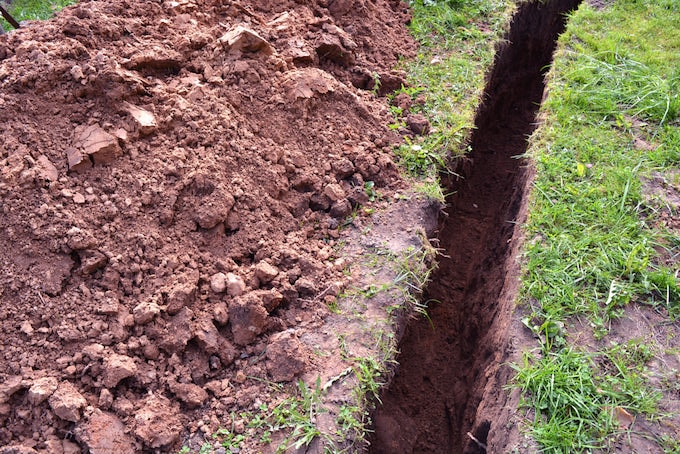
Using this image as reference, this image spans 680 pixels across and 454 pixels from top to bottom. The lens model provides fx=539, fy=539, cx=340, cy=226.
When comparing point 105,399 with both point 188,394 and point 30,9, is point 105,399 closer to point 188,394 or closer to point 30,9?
point 188,394

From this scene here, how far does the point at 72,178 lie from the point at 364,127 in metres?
1.88

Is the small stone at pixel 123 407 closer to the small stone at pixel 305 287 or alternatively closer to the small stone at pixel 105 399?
the small stone at pixel 105 399

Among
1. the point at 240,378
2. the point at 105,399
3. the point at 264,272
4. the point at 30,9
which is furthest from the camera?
the point at 30,9

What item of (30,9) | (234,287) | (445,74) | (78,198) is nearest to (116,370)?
(234,287)

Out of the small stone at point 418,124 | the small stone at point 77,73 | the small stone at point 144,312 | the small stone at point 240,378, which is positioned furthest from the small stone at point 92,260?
the small stone at point 418,124

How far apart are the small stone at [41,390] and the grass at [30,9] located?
14.2 ft

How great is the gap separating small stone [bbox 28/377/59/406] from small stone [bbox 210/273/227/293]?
0.81 meters

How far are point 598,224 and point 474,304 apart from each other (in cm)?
99

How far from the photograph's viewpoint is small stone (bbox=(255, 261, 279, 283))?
9.40 ft

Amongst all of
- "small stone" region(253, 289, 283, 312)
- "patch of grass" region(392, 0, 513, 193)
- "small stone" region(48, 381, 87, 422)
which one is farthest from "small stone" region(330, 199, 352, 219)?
"small stone" region(48, 381, 87, 422)

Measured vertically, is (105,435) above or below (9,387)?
below

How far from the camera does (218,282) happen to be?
2775 mm

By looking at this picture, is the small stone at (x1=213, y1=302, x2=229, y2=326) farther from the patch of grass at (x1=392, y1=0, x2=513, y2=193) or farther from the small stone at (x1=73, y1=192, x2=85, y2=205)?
the patch of grass at (x1=392, y1=0, x2=513, y2=193)

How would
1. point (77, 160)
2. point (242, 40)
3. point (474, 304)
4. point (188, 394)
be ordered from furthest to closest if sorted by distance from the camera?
point (474, 304) → point (242, 40) → point (77, 160) → point (188, 394)
